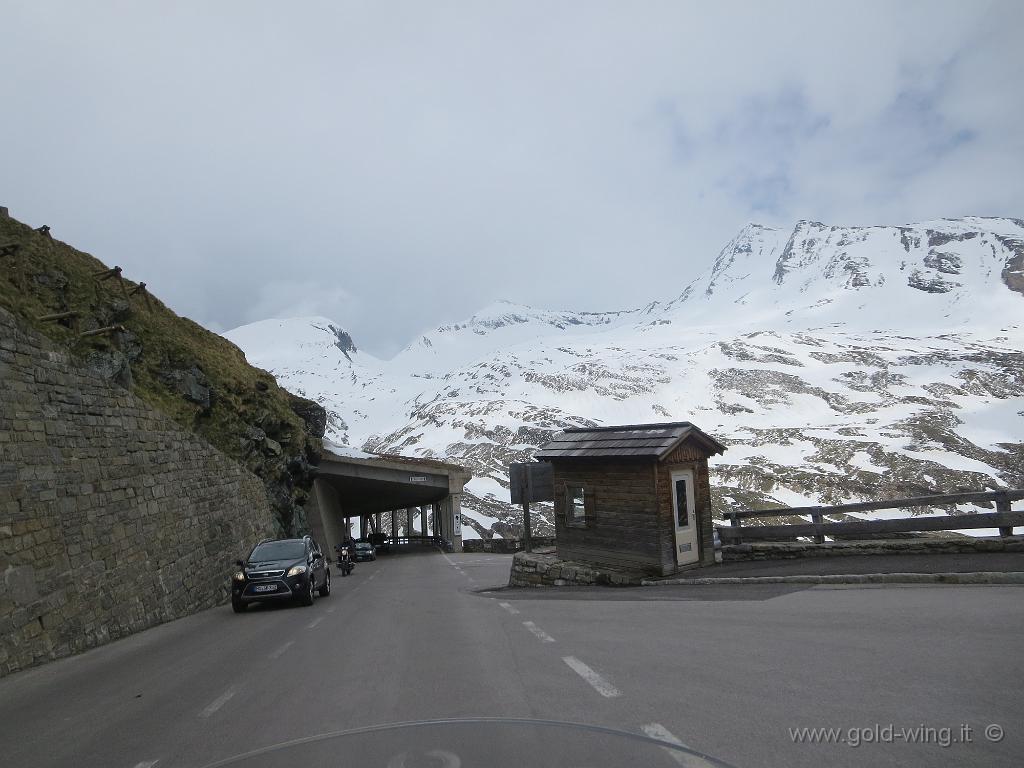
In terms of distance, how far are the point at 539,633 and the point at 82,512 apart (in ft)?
27.2

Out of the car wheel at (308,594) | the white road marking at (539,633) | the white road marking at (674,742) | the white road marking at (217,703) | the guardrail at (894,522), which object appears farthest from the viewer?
the car wheel at (308,594)

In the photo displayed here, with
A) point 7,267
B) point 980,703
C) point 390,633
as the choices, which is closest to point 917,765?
point 980,703

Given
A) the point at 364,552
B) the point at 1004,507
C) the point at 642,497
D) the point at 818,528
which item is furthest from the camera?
the point at 364,552

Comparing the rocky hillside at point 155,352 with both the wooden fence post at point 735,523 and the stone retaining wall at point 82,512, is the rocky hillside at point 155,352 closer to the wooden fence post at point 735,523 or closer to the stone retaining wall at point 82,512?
the stone retaining wall at point 82,512

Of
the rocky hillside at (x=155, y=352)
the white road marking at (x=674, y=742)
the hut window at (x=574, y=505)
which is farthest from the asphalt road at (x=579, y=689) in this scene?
the rocky hillside at (x=155, y=352)

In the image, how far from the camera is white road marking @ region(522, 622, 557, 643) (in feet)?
28.3

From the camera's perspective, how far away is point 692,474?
Answer: 16.6 m

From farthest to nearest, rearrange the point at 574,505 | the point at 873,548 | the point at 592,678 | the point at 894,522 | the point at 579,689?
the point at 574,505 < the point at 894,522 < the point at 873,548 < the point at 592,678 < the point at 579,689

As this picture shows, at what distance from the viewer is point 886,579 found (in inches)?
425

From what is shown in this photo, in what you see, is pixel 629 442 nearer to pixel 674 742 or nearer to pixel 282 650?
pixel 282 650

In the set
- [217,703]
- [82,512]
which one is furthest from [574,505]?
[217,703]

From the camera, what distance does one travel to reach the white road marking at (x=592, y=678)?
18.7 ft

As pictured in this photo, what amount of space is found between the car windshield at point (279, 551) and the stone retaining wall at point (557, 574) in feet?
19.6

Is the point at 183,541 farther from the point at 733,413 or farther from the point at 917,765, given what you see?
the point at 733,413
